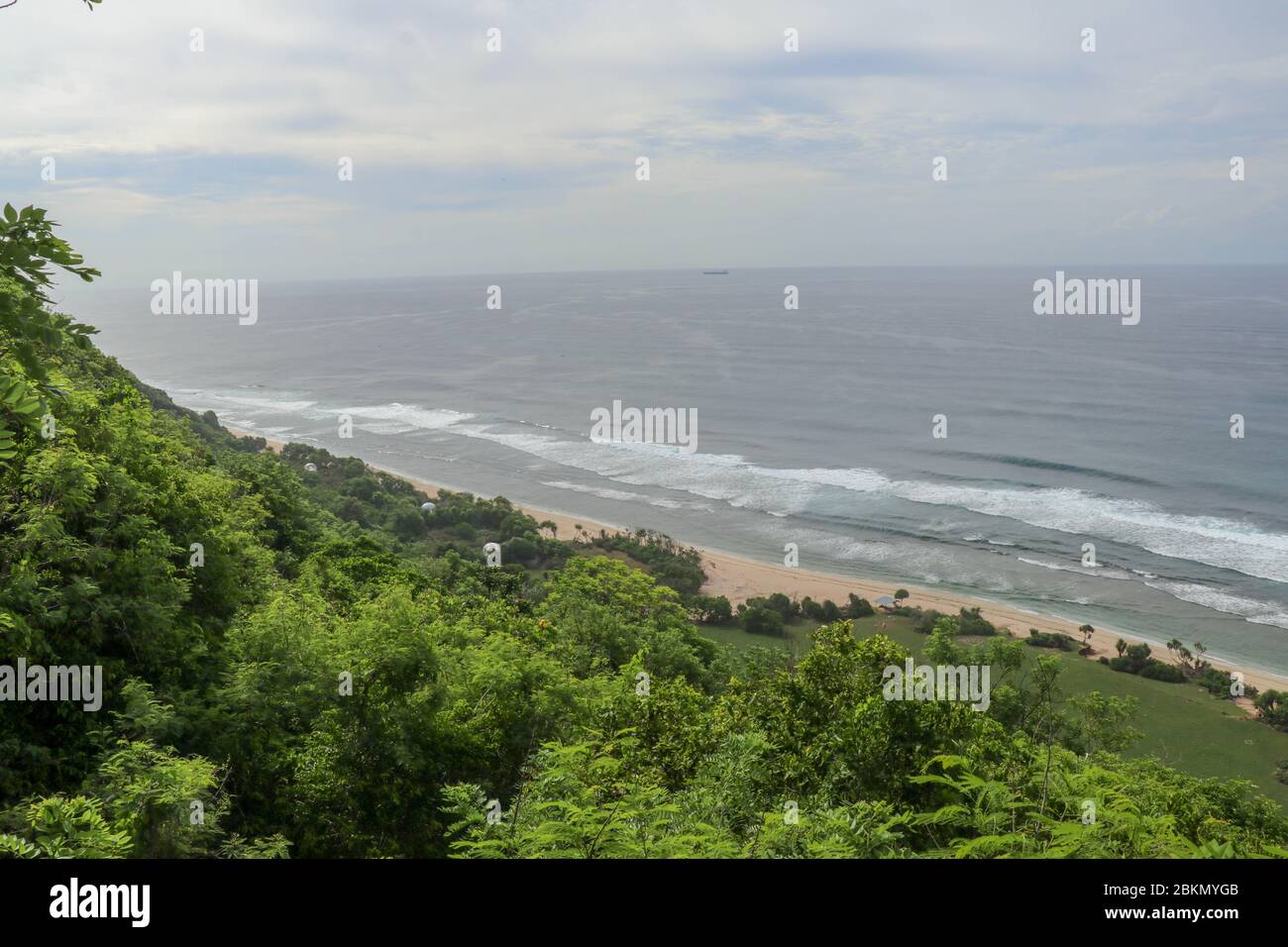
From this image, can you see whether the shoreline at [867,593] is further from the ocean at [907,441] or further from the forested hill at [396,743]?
the forested hill at [396,743]

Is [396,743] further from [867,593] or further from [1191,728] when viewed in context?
[867,593]

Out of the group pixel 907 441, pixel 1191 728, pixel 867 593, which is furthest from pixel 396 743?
pixel 907 441

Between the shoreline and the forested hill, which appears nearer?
the forested hill

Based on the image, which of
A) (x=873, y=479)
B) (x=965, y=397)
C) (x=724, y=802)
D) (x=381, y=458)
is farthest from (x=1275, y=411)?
(x=724, y=802)

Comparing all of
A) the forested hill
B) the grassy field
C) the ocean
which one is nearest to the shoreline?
the ocean

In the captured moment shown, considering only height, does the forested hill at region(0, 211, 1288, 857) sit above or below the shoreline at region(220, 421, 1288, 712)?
above

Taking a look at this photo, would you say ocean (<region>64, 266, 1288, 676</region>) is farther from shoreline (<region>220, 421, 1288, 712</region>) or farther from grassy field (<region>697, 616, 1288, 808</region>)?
grassy field (<region>697, 616, 1288, 808</region>)
